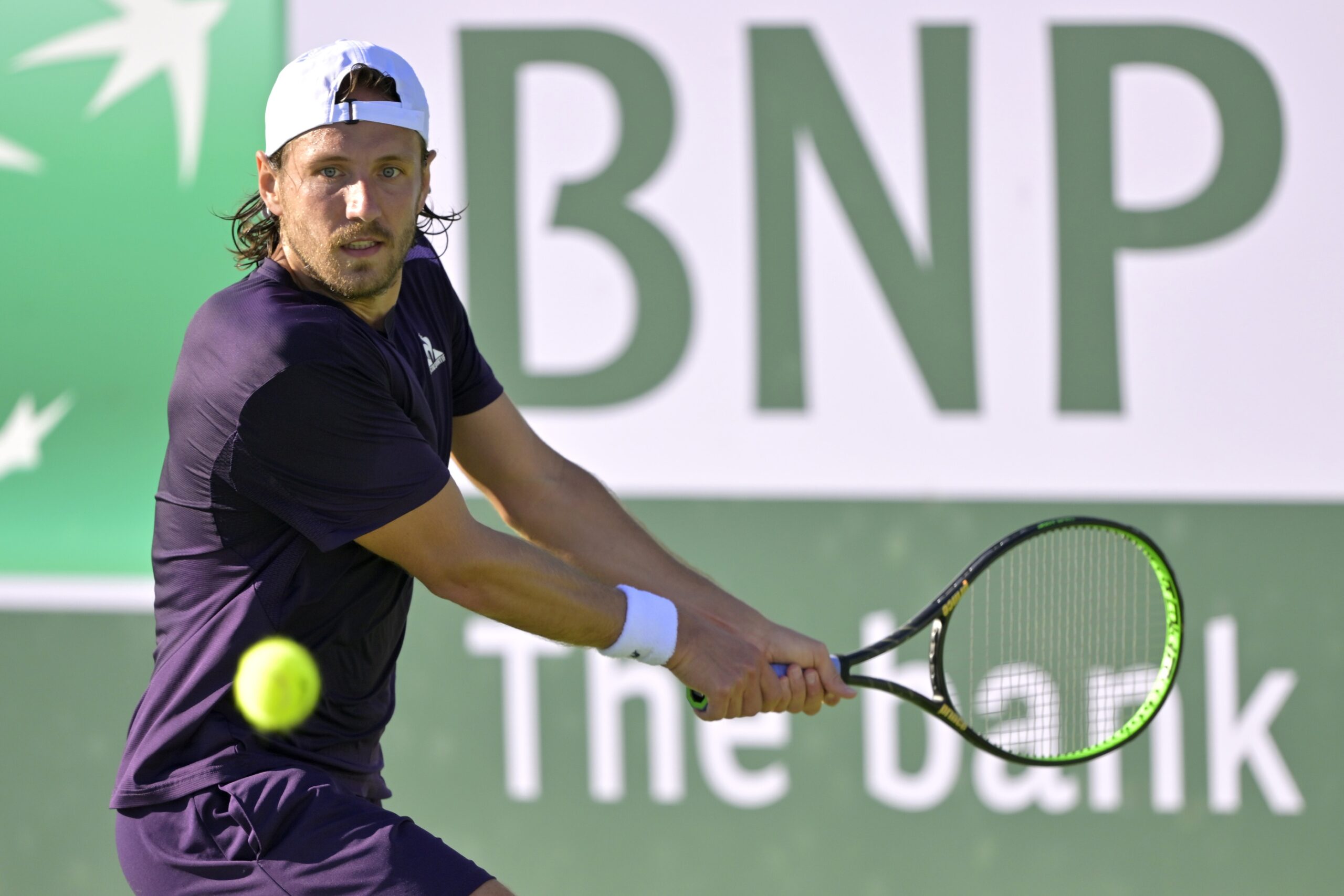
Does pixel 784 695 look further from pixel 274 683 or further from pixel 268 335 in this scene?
pixel 268 335

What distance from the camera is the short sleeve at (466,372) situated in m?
2.31

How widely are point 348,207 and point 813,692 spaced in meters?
0.98

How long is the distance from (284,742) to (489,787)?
155 cm

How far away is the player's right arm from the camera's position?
1.89 m

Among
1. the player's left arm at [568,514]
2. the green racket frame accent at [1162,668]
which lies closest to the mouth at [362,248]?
the player's left arm at [568,514]

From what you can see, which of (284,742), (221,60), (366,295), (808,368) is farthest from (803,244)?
(284,742)

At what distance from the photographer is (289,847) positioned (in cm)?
185

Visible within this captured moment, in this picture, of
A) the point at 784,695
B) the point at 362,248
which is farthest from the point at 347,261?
the point at 784,695

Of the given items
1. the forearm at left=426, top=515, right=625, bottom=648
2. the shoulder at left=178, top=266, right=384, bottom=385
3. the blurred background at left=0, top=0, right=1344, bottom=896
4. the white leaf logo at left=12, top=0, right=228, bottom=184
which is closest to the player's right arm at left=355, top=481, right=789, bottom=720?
the forearm at left=426, top=515, right=625, bottom=648

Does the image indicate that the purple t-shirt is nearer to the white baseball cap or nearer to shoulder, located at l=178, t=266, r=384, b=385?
shoulder, located at l=178, t=266, r=384, b=385

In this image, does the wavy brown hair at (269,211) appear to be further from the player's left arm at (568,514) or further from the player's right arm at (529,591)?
the player's right arm at (529,591)

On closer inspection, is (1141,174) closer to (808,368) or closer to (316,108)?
(808,368)

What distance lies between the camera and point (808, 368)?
133 inches

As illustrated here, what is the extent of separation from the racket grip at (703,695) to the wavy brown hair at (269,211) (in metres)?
0.80
